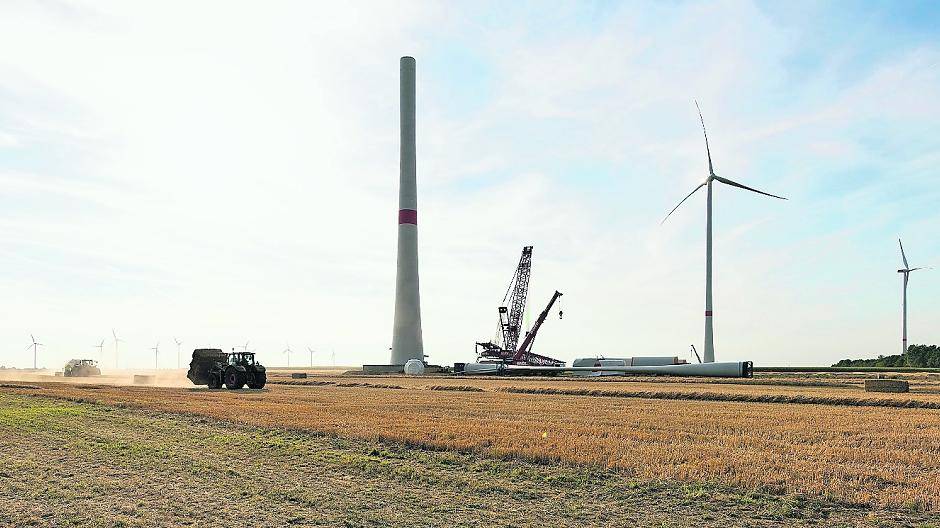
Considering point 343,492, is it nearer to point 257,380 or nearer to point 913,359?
point 257,380

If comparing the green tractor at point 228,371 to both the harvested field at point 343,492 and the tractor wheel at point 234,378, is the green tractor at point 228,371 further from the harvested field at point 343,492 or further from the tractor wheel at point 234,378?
the harvested field at point 343,492

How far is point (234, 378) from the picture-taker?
56.1 metres

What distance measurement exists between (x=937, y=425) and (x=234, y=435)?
2603 cm

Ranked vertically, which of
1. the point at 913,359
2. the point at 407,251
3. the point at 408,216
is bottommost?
the point at 913,359

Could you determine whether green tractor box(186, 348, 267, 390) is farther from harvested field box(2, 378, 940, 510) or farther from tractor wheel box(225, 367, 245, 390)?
harvested field box(2, 378, 940, 510)

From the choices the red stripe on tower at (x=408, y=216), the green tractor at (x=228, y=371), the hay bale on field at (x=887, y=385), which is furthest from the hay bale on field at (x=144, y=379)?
the hay bale on field at (x=887, y=385)

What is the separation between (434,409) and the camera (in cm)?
3641

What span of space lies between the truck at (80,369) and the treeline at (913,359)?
125m

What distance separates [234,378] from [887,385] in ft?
154

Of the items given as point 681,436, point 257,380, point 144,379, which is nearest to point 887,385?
point 681,436

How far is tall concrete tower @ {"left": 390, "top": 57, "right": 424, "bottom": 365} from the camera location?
121 m

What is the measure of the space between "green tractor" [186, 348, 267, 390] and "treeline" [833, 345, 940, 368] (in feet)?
383

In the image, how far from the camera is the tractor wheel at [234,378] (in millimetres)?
56062

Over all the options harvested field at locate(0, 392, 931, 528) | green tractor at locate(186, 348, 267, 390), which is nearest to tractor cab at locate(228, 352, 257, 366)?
green tractor at locate(186, 348, 267, 390)
